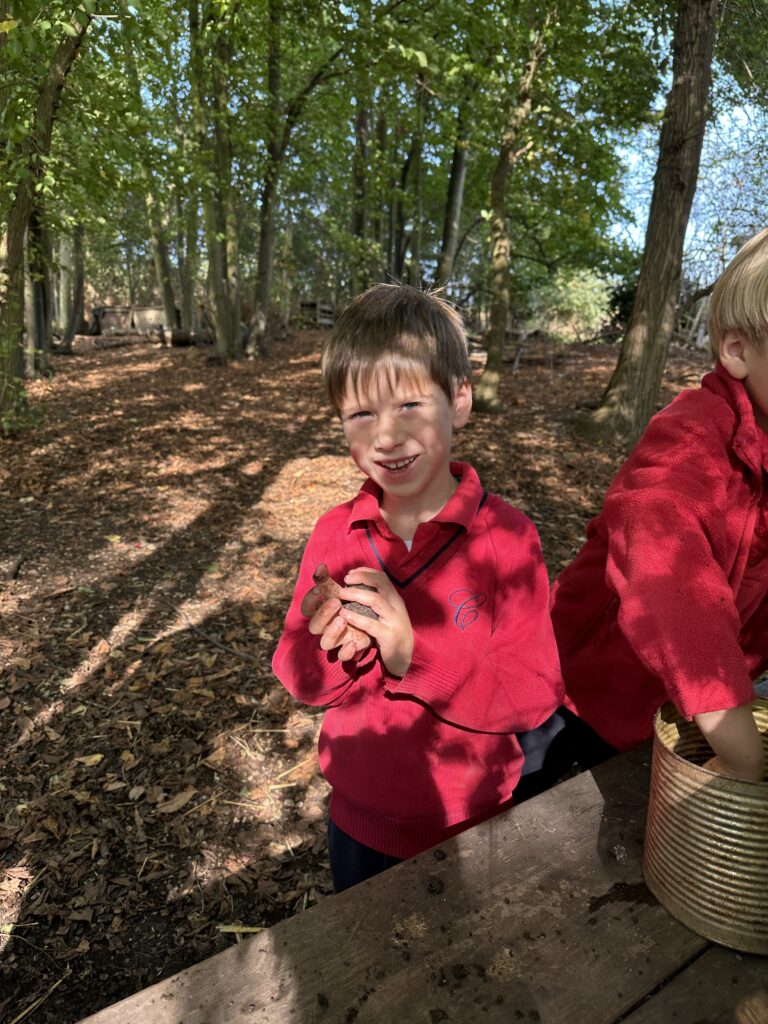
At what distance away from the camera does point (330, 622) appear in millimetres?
1437

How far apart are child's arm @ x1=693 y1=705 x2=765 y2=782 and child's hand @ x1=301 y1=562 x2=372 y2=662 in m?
0.69

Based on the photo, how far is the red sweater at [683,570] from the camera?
1233mm

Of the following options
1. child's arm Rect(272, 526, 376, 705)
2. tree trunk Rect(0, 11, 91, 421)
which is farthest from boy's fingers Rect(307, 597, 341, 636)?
tree trunk Rect(0, 11, 91, 421)

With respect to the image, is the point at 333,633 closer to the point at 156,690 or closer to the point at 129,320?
the point at 156,690

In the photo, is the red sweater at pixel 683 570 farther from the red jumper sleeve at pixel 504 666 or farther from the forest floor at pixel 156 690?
the forest floor at pixel 156 690

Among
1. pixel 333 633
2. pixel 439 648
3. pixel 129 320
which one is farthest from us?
pixel 129 320

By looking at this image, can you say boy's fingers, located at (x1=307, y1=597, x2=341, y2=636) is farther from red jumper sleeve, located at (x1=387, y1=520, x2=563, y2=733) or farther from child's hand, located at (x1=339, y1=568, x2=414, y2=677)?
red jumper sleeve, located at (x1=387, y1=520, x2=563, y2=733)

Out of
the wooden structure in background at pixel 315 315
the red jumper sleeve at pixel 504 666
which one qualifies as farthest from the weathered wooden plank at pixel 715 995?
the wooden structure in background at pixel 315 315

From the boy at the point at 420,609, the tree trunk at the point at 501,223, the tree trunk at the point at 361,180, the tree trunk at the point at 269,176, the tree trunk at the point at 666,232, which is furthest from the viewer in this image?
the tree trunk at the point at 361,180

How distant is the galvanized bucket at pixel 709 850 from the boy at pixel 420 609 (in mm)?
468

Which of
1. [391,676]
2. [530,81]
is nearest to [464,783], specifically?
[391,676]

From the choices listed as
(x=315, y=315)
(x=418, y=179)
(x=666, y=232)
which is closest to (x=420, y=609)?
(x=666, y=232)

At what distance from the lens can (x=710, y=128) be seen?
1143cm

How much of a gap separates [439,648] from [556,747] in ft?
2.43
